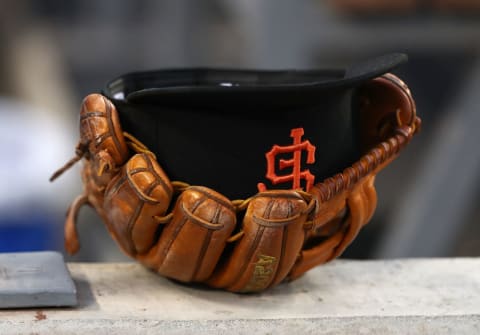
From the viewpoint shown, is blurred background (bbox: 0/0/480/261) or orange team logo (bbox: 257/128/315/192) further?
blurred background (bbox: 0/0/480/261)

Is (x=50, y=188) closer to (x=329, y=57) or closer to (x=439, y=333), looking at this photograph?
(x=329, y=57)

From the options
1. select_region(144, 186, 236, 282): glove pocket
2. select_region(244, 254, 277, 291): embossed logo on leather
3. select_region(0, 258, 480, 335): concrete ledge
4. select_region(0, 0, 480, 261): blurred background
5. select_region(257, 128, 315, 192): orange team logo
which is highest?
select_region(257, 128, 315, 192): orange team logo

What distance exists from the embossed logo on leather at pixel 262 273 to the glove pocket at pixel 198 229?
39 mm

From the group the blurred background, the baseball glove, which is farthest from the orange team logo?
the blurred background

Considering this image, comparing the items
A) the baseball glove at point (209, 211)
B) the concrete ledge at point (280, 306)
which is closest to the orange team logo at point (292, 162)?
the baseball glove at point (209, 211)

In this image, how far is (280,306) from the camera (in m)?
0.90

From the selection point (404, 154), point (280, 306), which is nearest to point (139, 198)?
point (280, 306)

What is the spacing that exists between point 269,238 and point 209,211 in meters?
0.06

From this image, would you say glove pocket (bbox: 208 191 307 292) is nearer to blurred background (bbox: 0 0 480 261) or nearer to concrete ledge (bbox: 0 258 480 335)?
concrete ledge (bbox: 0 258 480 335)

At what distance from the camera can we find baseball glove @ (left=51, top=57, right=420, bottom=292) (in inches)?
33.0

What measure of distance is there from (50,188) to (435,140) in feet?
3.25

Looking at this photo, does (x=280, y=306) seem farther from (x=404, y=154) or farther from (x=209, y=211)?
(x=404, y=154)

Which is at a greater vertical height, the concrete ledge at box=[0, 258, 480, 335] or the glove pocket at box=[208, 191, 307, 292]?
the glove pocket at box=[208, 191, 307, 292]

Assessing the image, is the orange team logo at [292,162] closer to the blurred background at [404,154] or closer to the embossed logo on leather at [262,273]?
the embossed logo on leather at [262,273]
